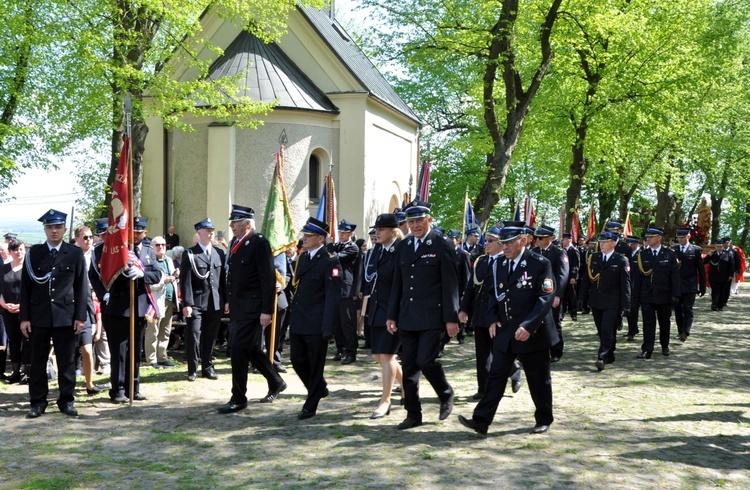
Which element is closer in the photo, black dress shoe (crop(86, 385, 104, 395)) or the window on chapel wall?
black dress shoe (crop(86, 385, 104, 395))

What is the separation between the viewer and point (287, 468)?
6301mm

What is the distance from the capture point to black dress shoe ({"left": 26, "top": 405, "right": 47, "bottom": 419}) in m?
8.20

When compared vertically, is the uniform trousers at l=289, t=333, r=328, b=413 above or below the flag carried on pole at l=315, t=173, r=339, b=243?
below

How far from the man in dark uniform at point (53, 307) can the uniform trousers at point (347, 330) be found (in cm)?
487

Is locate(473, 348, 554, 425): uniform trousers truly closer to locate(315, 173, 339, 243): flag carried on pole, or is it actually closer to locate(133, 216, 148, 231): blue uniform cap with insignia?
locate(133, 216, 148, 231): blue uniform cap with insignia

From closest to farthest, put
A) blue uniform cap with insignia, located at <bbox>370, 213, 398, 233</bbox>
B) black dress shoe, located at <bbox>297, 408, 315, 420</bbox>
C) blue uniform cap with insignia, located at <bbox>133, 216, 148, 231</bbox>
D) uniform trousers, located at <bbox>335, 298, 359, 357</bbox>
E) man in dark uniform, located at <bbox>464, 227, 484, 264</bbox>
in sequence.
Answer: black dress shoe, located at <bbox>297, 408, 315, 420</bbox> < blue uniform cap with insignia, located at <bbox>370, 213, 398, 233</bbox> < blue uniform cap with insignia, located at <bbox>133, 216, 148, 231</bbox> < uniform trousers, located at <bbox>335, 298, 359, 357</bbox> < man in dark uniform, located at <bbox>464, 227, 484, 264</bbox>

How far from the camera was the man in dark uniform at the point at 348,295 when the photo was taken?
12.6m

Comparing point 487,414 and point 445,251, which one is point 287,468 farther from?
point 445,251

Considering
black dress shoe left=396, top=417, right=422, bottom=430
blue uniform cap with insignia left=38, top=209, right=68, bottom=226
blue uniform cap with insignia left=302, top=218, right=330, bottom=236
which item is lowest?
black dress shoe left=396, top=417, right=422, bottom=430

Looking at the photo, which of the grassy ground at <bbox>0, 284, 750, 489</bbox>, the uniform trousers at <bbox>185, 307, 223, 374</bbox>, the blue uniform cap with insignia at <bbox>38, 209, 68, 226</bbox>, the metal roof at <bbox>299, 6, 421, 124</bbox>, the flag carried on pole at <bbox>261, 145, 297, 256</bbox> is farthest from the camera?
the metal roof at <bbox>299, 6, 421, 124</bbox>

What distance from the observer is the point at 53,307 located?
27.5 ft

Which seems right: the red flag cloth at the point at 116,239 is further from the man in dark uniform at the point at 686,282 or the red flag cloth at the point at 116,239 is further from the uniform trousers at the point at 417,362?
the man in dark uniform at the point at 686,282

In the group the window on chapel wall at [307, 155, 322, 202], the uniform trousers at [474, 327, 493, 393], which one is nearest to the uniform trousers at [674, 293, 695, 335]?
the uniform trousers at [474, 327, 493, 393]

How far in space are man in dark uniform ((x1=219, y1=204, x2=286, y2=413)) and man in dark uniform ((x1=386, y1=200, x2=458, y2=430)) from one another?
4.88 feet
